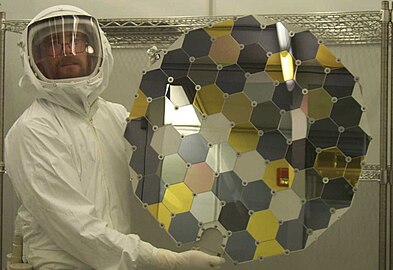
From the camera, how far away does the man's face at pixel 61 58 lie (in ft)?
5.64

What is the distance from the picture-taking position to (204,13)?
2.33m

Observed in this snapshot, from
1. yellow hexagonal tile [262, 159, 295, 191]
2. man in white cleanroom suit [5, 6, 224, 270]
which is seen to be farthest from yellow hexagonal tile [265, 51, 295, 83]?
man in white cleanroom suit [5, 6, 224, 270]

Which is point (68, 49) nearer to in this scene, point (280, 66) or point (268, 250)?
point (280, 66)

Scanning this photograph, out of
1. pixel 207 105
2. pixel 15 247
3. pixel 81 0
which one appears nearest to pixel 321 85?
pixel 207 105

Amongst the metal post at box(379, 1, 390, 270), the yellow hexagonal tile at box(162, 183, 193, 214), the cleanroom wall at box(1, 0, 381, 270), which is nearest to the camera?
the yellow hexagonal tile at box(162, 183, 193, 214)

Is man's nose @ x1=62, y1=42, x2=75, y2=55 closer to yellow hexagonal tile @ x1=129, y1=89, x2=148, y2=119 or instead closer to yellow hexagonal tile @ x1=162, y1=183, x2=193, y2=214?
yellow hexagonal tile @ x1=129, y1=89, x2=148, y2=119

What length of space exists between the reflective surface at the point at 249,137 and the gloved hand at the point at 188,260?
5 centimetres

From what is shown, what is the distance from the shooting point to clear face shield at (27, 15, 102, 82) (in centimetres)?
172

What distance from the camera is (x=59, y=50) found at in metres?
1.73

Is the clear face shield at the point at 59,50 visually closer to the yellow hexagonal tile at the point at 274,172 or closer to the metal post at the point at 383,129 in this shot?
the yellow hexagonal tile at the point at 274,172

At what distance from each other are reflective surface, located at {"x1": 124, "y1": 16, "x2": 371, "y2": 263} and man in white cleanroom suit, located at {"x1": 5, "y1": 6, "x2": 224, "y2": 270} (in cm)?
11

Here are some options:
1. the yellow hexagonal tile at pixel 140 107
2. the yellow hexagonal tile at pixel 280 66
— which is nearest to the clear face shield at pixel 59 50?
the yellow hexagonal tile at pixel 140 107

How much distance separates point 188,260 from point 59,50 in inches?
29.1

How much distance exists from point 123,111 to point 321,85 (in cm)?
66
